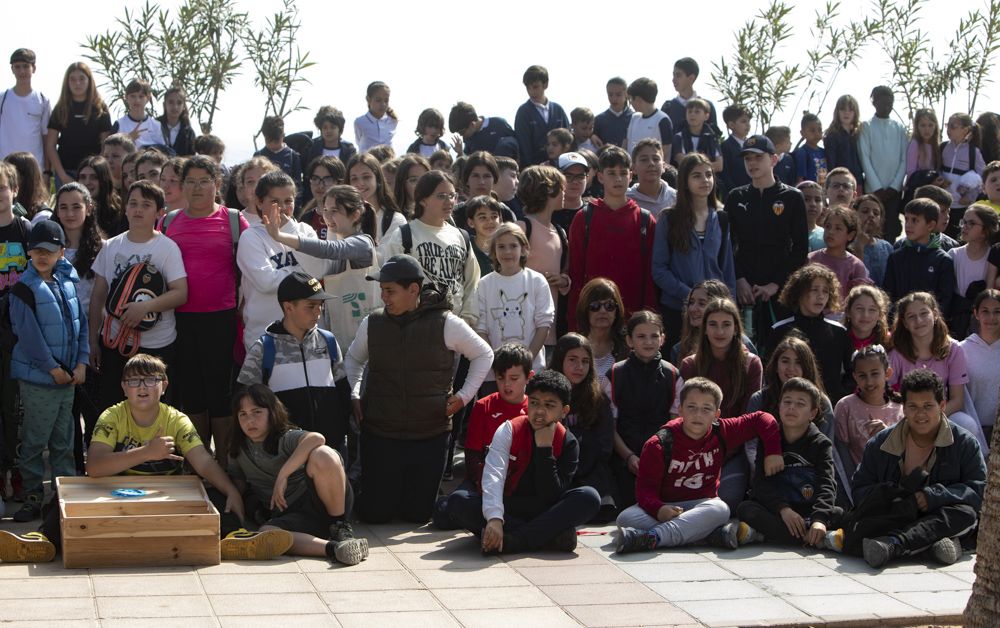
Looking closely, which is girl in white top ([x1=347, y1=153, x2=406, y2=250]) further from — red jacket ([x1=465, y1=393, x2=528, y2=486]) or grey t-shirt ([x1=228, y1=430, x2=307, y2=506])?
grey t-shirt ([x1=228, y1=430, x2=307, y2=506])

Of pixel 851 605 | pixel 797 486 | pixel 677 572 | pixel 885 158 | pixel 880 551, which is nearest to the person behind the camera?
pixel 851 605

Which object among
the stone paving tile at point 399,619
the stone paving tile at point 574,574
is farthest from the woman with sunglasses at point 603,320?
the stone paving tile at point 399,619

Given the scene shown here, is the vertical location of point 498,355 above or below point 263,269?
below

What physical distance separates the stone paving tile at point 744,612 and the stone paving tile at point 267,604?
1.80 metres

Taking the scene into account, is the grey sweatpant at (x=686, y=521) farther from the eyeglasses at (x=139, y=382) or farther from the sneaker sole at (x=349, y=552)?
the eyeglasses at (x=139, y=382)

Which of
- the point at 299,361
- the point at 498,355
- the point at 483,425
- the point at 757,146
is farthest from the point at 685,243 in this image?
the point at 299,361

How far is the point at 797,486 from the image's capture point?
313 inches

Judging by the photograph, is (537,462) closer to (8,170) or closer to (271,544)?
(271,544)

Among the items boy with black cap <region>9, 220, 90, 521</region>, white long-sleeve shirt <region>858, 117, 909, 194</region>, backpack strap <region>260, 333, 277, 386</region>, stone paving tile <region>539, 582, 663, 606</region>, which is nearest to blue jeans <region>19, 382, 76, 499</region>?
boy with black cap <region>9, 220, 90, 521</region>

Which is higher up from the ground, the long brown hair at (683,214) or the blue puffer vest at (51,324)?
the long brown hair at (683,214)

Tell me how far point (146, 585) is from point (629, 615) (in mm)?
2361

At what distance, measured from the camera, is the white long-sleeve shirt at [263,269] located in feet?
27.6

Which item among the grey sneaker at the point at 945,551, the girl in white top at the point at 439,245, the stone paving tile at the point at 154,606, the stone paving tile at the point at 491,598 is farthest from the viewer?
the girl in white top at the point at 439,245

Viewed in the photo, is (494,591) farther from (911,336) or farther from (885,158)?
(885,158)
